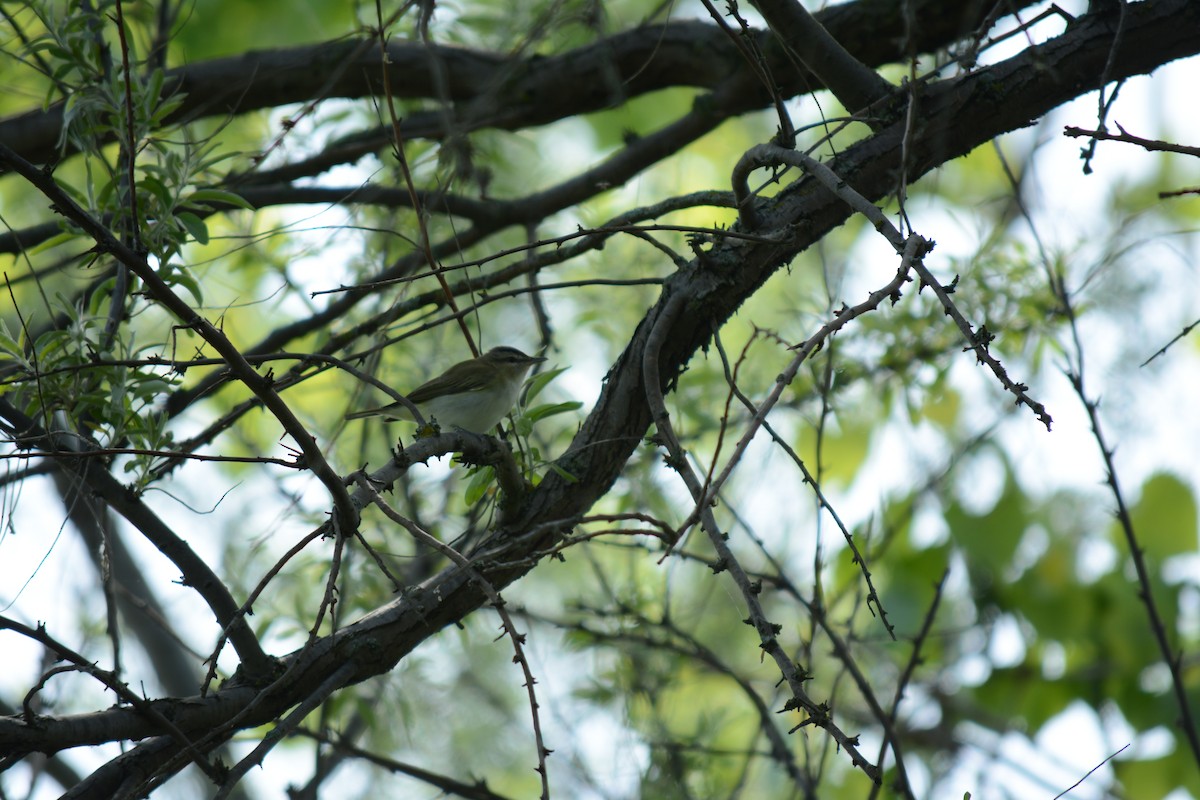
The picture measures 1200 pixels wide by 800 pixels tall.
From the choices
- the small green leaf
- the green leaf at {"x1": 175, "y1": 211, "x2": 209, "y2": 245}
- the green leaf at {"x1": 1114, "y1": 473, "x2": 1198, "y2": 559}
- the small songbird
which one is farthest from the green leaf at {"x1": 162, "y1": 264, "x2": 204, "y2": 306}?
the green leaf at {"x1": 1114, "y1": 473, "x2": 1198, "y2": 559}

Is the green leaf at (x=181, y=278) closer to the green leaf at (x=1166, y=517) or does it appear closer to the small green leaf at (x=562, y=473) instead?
the small green leaf at (x=562, y=473)

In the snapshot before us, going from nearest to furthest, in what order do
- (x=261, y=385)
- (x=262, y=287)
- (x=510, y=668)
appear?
(x=261, y=385) < (x=262, y=287) < (x=510, y=668)

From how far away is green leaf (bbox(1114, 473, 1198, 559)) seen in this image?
5.51 meters

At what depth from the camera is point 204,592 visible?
9.25 feet

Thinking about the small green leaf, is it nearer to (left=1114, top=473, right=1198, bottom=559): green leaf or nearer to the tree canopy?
the tree canopy

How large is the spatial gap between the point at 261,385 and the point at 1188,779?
4.96 m

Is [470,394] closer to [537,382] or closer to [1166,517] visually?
[537,382]

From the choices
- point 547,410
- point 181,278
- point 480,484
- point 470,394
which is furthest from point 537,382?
point 470,394

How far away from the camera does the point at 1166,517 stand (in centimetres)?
559

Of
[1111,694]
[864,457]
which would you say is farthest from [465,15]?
[1111,694]

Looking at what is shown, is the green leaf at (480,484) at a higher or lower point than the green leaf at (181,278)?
lower

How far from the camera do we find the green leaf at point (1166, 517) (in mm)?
5508

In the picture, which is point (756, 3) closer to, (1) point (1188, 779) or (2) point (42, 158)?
(2) point (42, 158)

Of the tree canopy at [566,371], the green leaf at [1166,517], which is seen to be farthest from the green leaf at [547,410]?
the green leaf at [1166,517]
